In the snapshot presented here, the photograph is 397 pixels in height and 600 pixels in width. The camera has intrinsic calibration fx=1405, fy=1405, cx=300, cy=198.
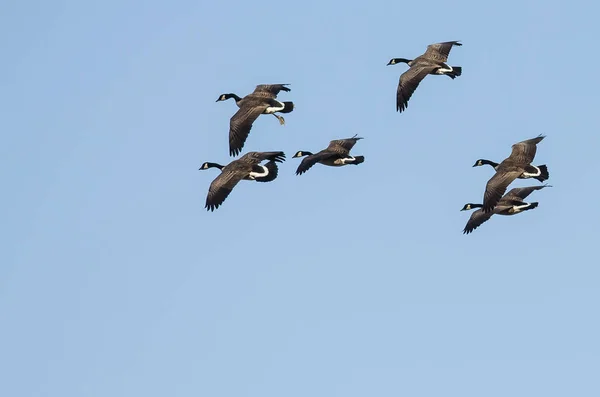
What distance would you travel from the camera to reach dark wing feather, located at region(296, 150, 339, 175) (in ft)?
157

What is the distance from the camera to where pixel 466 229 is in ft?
163

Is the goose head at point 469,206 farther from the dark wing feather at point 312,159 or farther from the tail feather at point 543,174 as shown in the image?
the dark wing feather at point 312,159

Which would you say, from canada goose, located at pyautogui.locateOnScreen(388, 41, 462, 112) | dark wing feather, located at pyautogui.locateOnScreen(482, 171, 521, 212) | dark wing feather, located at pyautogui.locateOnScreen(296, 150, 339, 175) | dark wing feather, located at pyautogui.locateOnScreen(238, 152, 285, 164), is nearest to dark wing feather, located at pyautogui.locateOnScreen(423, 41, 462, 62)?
canada goose, located at pyautogui.locateOnScreen(388, 41, 462, 112)

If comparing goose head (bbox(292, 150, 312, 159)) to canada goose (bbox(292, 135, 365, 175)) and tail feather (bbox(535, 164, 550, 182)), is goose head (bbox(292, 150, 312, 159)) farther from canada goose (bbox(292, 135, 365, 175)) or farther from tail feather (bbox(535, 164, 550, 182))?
tail feather (bbox(535, 164, 550, 182))

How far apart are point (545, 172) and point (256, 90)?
1065 centimetres

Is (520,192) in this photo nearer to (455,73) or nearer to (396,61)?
(455,73)

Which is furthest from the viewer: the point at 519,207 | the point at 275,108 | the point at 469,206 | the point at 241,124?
the point at 469,206

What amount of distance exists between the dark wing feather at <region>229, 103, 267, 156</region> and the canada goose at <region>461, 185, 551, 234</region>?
332 inches

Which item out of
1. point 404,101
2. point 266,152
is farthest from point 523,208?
point 266,152

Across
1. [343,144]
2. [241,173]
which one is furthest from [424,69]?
[241,173]

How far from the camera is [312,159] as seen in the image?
48.2 m

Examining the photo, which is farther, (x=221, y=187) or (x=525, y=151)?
(x=525, y=151)

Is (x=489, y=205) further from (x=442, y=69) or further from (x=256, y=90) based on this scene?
(x=256, y=90)

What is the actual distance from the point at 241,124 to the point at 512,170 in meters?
9.23
